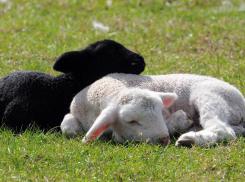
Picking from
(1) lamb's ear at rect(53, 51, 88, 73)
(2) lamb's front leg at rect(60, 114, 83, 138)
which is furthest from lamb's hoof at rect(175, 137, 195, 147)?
(1) lamb's ear at rect(53, 51, 88, 73)

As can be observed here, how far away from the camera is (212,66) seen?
827 cm

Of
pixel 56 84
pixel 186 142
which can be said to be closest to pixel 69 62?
pixel 56 84

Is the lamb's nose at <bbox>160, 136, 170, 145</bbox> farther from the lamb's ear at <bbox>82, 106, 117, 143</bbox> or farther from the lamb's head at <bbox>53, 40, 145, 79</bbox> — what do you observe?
the lamb's head at <bbox>53, 40, 145, 79</bbox>

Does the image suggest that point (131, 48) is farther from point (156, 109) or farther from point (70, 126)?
point (156, 109)

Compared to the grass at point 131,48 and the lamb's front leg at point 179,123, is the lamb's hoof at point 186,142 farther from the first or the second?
the lamb's front leg at point 179,123

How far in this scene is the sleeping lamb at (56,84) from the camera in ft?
18.6

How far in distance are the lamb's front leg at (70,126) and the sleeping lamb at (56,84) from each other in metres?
0.28

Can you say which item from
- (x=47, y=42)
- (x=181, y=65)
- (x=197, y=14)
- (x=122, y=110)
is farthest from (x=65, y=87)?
(x=197, y=14)

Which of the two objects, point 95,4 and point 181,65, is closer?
point 181,65

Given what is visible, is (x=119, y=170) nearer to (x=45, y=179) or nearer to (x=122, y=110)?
(x=45, y=179)

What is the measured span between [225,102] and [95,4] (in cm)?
872

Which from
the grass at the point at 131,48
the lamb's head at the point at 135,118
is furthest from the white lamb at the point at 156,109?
the grass at the point at 131,48

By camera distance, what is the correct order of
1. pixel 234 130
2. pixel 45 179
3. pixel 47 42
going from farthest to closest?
1. pixel 47 42
2. pixel 234 130
3. pixel 45 179

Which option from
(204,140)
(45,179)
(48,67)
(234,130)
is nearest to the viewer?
(45,179)
